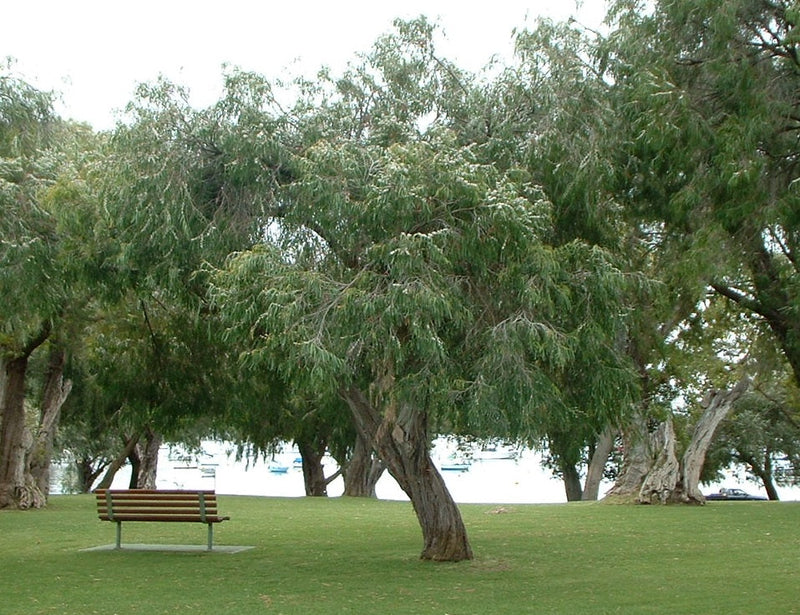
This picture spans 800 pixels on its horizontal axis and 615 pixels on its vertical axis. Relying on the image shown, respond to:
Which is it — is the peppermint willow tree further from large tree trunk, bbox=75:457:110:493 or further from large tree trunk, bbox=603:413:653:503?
large tree trunk, bbox=75:457:110:493

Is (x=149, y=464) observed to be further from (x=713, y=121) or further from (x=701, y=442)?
(x=713, y=121)

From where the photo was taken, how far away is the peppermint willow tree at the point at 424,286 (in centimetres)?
914

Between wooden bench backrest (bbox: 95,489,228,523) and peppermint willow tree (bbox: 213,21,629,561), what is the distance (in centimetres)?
254

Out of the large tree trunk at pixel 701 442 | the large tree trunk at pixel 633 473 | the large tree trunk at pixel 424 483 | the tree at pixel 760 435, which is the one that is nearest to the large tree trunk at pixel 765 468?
the tree at pixel 760 435

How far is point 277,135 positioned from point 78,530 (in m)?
8.13

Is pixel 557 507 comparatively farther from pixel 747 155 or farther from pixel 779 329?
pixel 747 155

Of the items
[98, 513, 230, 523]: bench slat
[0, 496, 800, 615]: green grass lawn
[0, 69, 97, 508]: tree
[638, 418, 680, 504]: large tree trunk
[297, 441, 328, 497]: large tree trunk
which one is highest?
[0, 69, 97, 508]: tree

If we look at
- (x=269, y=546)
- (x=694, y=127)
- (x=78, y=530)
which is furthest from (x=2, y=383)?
(x=694, y=127)

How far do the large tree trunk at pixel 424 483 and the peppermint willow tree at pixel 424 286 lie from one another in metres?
0.59

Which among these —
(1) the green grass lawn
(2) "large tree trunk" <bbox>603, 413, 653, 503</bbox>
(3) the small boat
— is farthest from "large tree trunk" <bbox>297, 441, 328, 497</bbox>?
(1) the green grass lawn

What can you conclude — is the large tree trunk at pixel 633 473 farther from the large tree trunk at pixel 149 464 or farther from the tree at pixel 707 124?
the large tree trunk at pixel 149 464

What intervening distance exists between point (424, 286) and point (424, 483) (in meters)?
3.44

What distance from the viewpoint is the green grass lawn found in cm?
880

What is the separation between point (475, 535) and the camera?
580 inches
